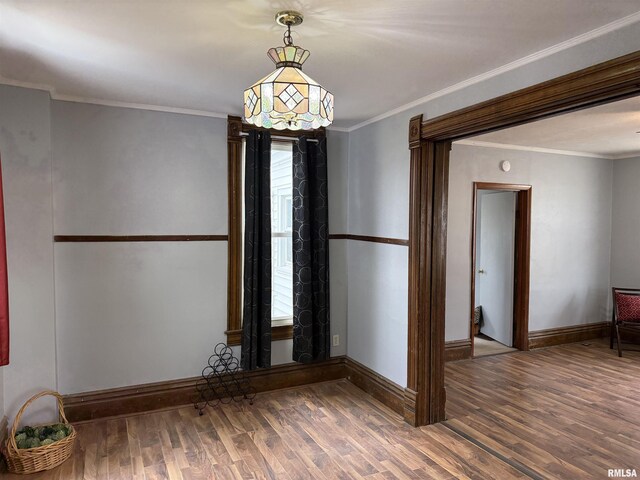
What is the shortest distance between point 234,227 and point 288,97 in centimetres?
223

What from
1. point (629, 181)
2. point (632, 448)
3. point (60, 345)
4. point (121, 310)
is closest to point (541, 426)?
point (632, 448)

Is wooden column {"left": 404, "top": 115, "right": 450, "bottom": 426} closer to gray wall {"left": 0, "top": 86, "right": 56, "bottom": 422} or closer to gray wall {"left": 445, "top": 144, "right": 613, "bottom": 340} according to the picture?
gray wall {"left": 445, "top": 144, "right": 613, "bottom": 340}

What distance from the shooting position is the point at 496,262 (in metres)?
5.70

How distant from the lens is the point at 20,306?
2.97 meters

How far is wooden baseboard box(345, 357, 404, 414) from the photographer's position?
354 centimetres

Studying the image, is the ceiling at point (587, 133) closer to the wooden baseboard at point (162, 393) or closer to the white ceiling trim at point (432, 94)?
the white ceiling trim at point (432, 94)

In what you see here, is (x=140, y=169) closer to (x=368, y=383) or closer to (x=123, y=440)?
(x=123, y=440)

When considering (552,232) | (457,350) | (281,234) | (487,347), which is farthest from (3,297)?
(552,232)

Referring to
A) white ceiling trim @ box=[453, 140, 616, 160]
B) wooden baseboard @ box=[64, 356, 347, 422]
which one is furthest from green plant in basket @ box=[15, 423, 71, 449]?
white ceiling trim @ box=[453, 140, 616, 160]

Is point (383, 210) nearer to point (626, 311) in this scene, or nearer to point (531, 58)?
point (531, 58)

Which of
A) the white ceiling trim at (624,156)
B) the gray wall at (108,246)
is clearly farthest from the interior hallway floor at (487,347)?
the gray wall at (108,246)

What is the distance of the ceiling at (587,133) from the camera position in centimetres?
368

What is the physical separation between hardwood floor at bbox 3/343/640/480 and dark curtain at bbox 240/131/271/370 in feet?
1.49

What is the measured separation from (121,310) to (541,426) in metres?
3.39
